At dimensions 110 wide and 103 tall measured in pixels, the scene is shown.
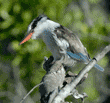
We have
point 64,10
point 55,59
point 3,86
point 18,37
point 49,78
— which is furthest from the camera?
point 3,86

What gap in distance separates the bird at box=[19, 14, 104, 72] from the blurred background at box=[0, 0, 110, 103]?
1.49 m

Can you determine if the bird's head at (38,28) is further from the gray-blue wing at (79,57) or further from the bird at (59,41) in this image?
the gray-blue wing at (79,57)

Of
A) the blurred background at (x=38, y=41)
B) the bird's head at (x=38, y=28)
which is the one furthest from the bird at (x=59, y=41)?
the blurred background at (x=38, y=41)

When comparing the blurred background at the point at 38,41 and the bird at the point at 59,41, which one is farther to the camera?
the blurred background at the point at 38,41

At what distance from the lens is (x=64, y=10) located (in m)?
3.47

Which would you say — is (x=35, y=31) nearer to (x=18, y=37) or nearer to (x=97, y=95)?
(x=18, y=37)

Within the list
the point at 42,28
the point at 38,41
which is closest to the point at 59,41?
the point at 42,28

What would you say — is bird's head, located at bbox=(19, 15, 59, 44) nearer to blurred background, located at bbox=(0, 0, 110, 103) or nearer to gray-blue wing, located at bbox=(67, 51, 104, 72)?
gray-blue wing, located at bbox=(67, 51, 104, 72)

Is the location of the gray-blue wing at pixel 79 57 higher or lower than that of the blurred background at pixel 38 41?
higher

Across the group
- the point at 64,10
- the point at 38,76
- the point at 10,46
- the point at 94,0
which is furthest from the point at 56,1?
the point at 38,76

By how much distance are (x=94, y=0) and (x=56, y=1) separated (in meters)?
0.83

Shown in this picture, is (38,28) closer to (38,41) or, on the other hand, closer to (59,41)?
(59,41)

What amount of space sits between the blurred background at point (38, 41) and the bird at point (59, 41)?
1.49m

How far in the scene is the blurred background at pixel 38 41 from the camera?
3.22 m
